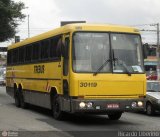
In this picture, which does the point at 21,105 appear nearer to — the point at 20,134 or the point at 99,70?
the point at 99,70

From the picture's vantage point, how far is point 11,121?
16891mm

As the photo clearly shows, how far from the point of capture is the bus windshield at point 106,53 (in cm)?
1589

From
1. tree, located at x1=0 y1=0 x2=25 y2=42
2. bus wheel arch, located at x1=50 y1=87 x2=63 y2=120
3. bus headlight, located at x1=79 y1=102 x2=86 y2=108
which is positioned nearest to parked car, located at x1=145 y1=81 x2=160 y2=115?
bus wheel arch, located at x1=50 y1=87 x2=63 y2=120

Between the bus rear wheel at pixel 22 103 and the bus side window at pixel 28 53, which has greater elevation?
the bus side window at pixel 28 53

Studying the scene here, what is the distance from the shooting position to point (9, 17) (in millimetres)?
38250

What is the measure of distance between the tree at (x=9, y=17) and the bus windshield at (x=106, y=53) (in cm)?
2156

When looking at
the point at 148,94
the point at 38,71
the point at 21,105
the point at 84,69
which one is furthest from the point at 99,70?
the point at 21,105

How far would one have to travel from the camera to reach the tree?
37438 millimetres

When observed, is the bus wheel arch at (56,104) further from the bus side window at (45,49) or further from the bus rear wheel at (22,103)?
the bus rear wheel at (22,103)

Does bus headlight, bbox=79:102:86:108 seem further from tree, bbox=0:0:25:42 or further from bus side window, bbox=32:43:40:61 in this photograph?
tree, bbox=0:0:25:42

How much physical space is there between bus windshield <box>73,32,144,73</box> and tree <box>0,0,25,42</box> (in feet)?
70.7

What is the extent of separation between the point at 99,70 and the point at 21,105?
28.2 ft

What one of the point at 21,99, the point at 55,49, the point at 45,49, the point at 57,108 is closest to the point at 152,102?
the point at 45,49

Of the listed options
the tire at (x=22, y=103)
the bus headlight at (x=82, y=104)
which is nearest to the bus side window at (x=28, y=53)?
the tire at (x=22, y=103)
